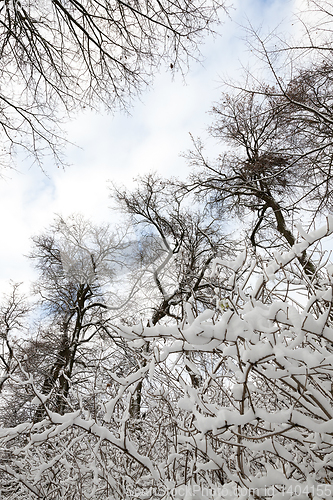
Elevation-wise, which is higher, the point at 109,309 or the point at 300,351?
the point at 109,309

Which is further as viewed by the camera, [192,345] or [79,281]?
[79,281]

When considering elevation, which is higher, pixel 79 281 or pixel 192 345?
pixel 79 281

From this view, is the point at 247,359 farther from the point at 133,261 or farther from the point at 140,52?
the point at 133,261

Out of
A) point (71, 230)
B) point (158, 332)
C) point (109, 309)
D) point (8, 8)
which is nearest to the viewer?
point (158, 332)

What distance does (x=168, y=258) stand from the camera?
388 inches

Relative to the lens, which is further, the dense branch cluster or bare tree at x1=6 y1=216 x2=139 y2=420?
bare tree at x1=6 y1=216 x2=139 y2=420

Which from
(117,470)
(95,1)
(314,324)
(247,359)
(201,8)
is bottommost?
(117,470)

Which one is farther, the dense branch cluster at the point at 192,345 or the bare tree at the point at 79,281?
the bare tree at the point at 79,281

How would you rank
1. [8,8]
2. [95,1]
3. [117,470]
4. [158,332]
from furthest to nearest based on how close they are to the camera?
[95,1] → [8,8] → [117,470] → [158,332]

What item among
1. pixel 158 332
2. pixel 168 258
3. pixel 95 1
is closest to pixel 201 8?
pixel 95 1

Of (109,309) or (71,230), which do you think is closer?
(109,309)

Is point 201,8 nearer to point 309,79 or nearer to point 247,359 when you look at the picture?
point 309,79

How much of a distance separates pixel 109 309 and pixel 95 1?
27.0ft

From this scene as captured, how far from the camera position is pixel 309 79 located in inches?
166
